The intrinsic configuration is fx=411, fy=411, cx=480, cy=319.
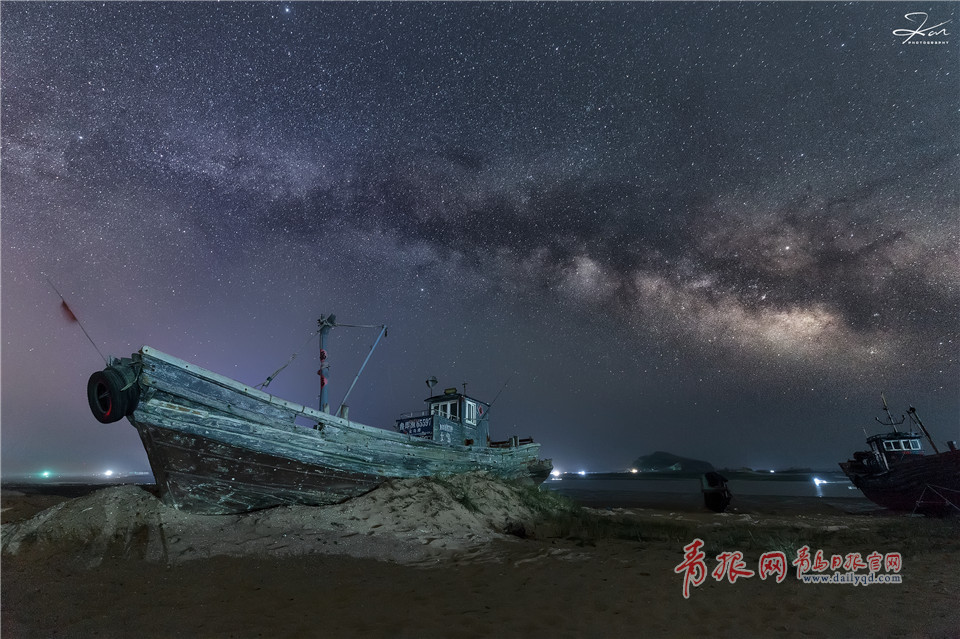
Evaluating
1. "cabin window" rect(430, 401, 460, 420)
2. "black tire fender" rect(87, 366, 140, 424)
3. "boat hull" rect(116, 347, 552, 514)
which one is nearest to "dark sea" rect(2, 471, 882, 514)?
"boat hull" rect(116, 347, 552, 514)

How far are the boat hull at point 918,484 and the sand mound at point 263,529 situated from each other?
1048 inches

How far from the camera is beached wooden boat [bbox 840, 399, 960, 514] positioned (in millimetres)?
23105

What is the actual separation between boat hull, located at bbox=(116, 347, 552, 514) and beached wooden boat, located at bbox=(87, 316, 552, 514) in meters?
0.02

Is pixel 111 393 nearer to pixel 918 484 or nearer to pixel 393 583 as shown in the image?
pixel 393 583

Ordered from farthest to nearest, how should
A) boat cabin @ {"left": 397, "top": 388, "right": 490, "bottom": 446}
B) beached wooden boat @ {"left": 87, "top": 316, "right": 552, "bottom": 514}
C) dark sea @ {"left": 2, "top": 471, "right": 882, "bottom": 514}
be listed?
dark sea @ {"left": 2, "top": 471, "right": 882, "bottom": 514}, boat cabin @ {"left": 397, "top": 388, "right": 490, "bottom": 446}, beached wooden boat @ {"left": 87, "top": 316, "right": 552, "bottom": 514}

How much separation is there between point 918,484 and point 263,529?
120 feet

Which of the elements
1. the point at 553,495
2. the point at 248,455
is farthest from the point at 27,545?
the point at 553,495

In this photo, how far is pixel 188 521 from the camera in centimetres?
961

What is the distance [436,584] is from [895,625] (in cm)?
664

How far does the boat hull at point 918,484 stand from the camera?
74.8 feet

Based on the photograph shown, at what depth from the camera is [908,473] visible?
26.2 m

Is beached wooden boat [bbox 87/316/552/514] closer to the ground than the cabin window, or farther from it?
closer to the ground

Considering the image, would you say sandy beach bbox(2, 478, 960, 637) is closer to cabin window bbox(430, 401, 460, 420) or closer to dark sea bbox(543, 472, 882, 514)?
cabin window bbox(430, 401, 460, 420)

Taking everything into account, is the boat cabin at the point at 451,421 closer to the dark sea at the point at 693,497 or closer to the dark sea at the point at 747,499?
the dark sea at the point at 693,497
